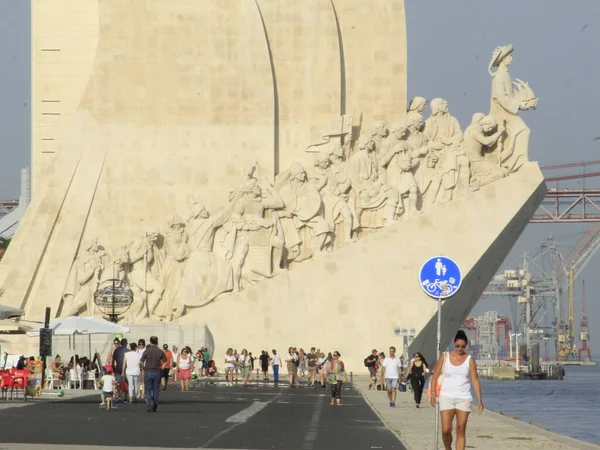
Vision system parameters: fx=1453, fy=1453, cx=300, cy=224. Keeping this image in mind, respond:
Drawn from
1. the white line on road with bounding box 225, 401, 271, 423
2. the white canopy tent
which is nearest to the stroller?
the white canopy tent

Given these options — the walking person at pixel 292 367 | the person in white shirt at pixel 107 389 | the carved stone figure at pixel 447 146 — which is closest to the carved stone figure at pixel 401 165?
the carved stone figure at pixel 447 146

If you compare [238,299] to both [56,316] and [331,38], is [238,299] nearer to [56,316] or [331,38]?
[56,316]

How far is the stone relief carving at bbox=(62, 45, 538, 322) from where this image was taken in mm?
28344

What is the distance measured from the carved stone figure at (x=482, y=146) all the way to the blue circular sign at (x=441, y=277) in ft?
56.7

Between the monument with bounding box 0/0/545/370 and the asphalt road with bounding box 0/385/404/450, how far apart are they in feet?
26.9

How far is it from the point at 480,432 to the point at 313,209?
49.4 feet

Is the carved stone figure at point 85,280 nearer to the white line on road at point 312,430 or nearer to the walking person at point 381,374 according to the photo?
the walking person at point 381,374

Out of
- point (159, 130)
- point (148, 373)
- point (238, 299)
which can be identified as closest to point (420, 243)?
point (238, 299)

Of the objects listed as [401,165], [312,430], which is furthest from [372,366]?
[312,430]

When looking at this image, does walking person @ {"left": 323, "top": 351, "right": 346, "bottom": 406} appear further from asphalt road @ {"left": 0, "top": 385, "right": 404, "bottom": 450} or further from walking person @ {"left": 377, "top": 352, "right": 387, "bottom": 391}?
walking person @ {"left": 377, "top": 352, "right": 387, "bottom": 391}

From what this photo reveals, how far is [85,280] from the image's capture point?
94.7ft

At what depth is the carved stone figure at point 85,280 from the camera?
28750mm

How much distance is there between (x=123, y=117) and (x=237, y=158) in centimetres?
251

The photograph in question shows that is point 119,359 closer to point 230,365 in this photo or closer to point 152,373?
point 152,373
